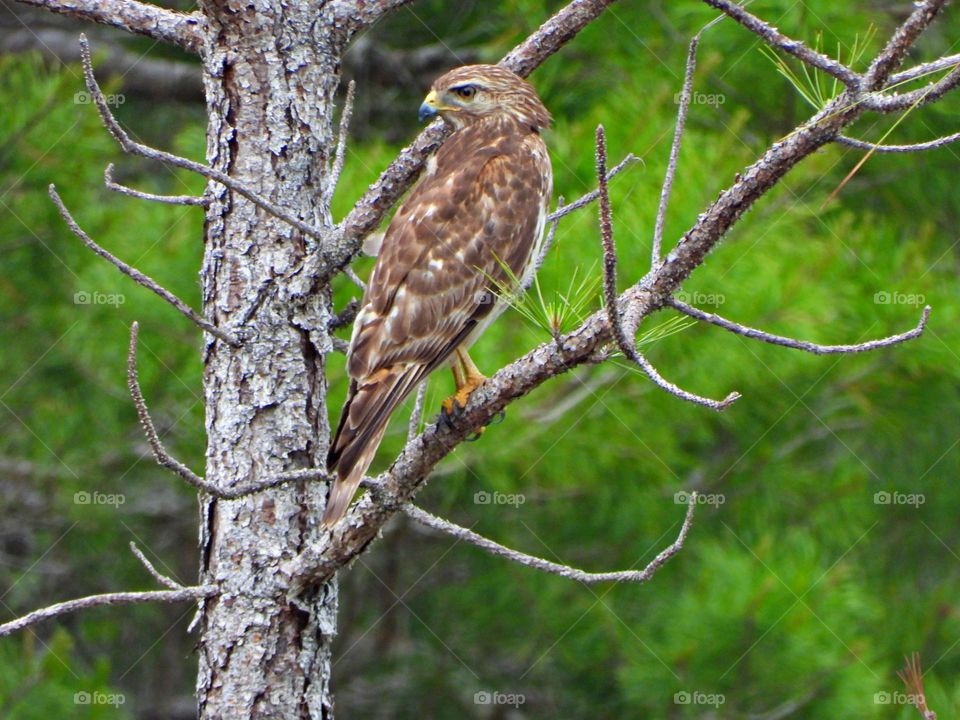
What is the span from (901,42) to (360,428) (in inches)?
60.7

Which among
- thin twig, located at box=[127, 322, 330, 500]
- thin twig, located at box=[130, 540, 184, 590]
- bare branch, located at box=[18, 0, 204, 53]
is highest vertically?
bare branch, located at box=[18, 0, 204, 53]

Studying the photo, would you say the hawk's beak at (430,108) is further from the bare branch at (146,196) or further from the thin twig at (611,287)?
the thin twig at (611,287)

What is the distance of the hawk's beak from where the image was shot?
14.4 feet

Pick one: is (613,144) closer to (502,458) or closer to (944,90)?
(502,458)

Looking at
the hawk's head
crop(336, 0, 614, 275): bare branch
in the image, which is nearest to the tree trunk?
crop(336, 0, 614, 275): bare branch

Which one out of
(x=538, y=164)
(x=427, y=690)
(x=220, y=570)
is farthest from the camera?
(x=427, y=690)

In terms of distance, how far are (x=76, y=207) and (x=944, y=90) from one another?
14.5 ft

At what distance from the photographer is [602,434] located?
5820 mm

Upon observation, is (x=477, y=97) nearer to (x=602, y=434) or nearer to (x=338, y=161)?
(x=338, y=161)

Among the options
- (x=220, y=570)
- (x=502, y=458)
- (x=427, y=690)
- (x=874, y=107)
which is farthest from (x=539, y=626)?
(x=874, y=107)

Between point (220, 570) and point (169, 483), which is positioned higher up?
point (169, 483)

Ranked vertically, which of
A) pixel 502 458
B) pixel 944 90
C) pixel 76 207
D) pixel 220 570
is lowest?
pixel 220 570

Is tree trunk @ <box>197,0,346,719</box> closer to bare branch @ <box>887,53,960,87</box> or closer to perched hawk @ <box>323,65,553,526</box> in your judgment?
perched hawk @ <box>323,65,553,526</box>

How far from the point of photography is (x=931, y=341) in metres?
6.29
